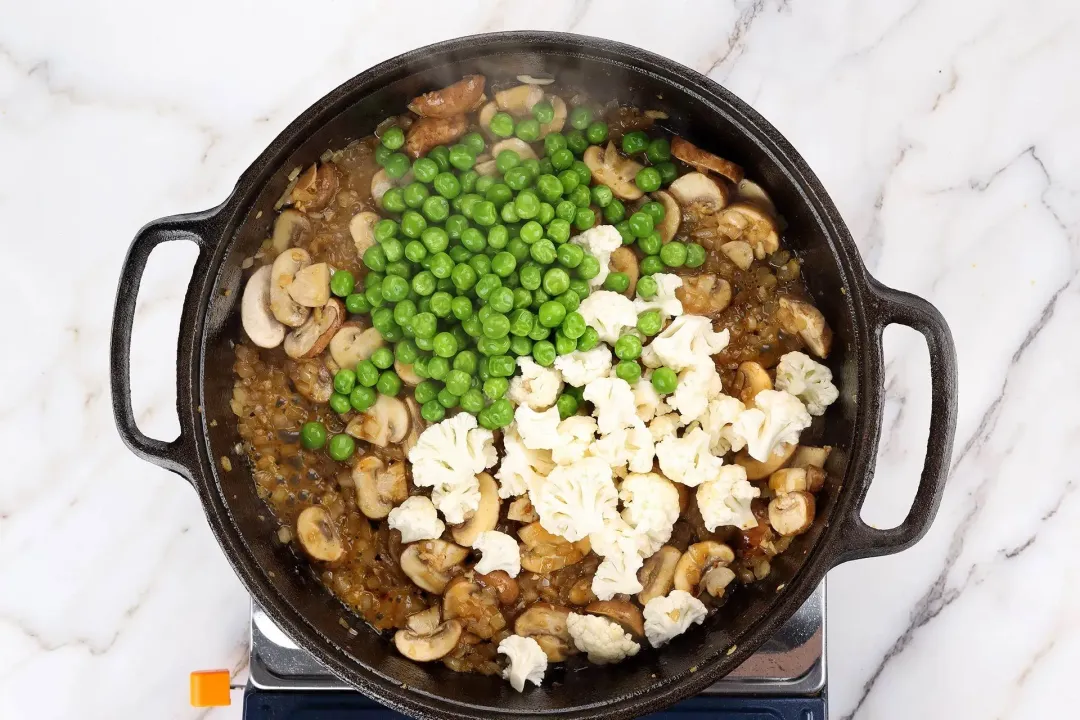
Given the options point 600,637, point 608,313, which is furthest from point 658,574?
point 608,313

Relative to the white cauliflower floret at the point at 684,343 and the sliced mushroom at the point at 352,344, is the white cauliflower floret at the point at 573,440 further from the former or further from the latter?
the sliced mushroom at the point at 352,344

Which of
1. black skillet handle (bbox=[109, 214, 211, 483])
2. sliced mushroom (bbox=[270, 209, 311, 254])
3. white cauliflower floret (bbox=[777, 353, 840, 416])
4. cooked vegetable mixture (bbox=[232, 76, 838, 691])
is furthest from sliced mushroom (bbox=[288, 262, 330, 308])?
white cauliflower floret (bbox=[777, 353, 840, 416])

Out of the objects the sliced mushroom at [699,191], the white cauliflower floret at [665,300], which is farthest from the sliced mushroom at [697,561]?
the sliced mushroom at [699,191]

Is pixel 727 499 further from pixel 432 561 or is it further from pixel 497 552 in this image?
pixel 432 561

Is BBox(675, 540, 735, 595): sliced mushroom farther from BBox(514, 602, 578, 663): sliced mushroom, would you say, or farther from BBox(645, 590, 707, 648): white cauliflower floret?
BBox(514, 602, 578, 663): sliced mushroom

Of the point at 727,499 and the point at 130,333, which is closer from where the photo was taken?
the point at 130,333

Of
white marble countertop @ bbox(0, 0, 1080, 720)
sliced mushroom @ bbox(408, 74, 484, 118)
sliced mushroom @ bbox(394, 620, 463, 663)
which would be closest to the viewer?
sliced mushroom @ bbox(394, 620, 463, 663)
